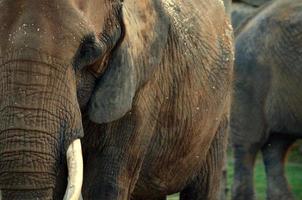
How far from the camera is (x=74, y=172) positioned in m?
5.20

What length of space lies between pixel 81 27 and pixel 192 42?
1.47 m

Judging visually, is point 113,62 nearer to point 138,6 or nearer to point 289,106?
point 138,6

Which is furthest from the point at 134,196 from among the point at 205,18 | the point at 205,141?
the point at 205,18

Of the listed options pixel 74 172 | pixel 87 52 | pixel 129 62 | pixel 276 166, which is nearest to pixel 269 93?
pixel 276 166

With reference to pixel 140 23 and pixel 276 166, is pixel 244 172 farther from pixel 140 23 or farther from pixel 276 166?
pixel 140 23

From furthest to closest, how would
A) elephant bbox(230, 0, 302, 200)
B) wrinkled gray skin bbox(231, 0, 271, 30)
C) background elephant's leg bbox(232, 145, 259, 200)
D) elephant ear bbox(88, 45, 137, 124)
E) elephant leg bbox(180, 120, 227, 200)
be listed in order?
wrinkled gray skin bbox(231, 0, 271, 30) < elephant bbox(230, 0, 302, 200) < background elephant's leg bbox(232, 145, 259, 200) < elephant leg bbox(180, 120, 227, 200) < elephant ear bbox(88, 45, 137, 124)

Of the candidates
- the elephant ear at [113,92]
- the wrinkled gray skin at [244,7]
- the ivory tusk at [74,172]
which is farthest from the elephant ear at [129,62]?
the wrinkled gray skin at [244,7]

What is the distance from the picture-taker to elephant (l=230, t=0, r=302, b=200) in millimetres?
10828

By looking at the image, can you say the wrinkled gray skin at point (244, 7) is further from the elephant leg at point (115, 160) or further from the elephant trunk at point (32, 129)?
the elephant trunk at point (32, 129)

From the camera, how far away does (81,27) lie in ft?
17.4

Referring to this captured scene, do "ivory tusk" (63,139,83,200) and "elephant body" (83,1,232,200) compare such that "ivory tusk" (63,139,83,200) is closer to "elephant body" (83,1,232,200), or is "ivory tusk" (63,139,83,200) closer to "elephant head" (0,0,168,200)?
"elephant head" (0,0,168,200)

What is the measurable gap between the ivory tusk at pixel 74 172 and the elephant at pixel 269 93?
5.52 meters

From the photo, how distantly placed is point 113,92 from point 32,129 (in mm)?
597

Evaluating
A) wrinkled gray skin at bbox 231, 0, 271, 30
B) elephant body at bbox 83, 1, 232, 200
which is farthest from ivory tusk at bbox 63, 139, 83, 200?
wrinkled gray skin at bbox 231, 0, 271, 30
